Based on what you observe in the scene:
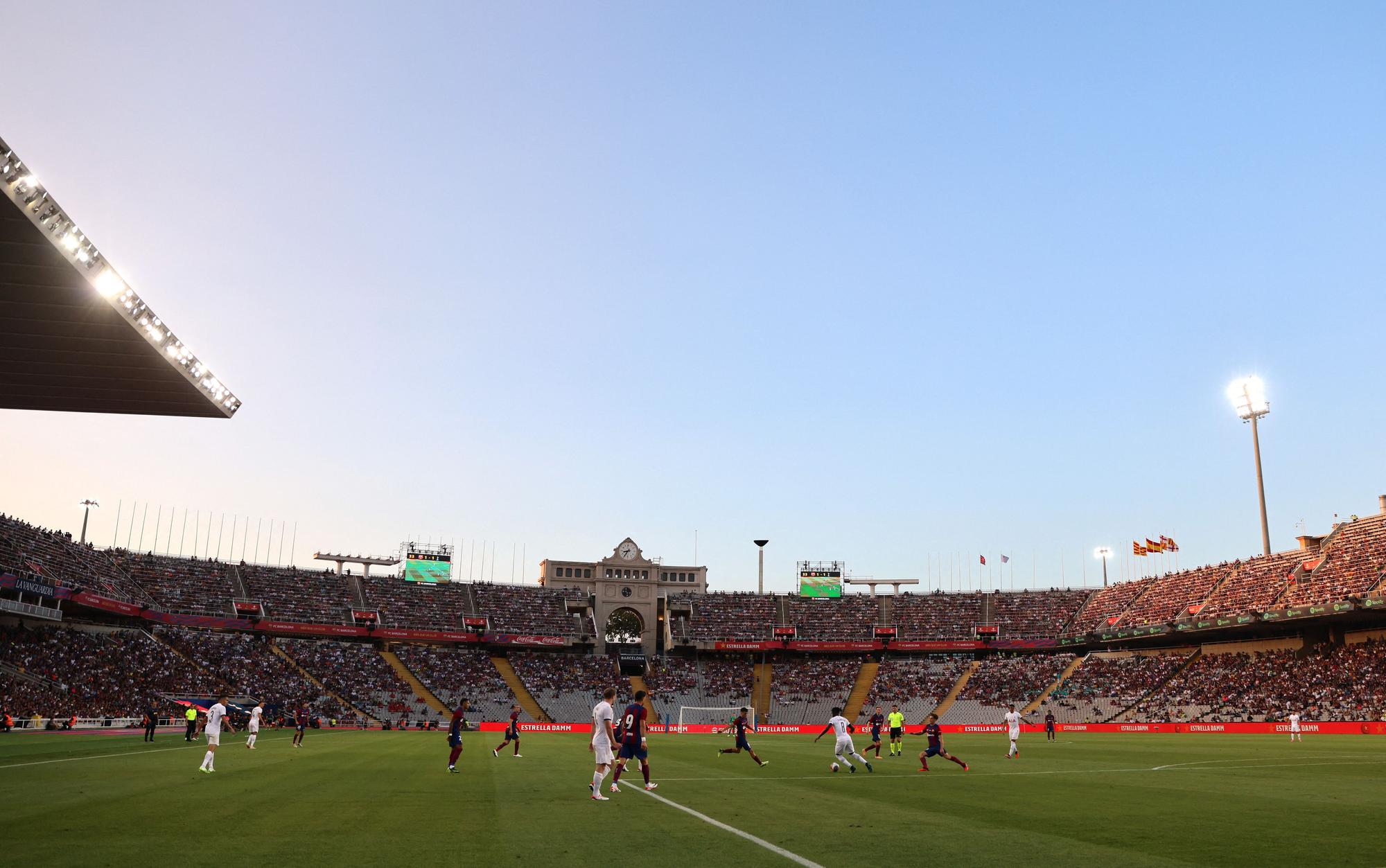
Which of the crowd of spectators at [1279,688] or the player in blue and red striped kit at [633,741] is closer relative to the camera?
the player in blue and red striped kit at [633,741]

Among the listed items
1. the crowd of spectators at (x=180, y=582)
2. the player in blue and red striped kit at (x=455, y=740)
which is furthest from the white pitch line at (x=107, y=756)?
the crowd of spectators at (x=180, y=582)

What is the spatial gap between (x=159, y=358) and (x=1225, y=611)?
2862 inches

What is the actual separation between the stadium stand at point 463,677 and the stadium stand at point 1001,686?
33.0m

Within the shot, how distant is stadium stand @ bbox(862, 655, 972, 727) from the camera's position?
272 feet

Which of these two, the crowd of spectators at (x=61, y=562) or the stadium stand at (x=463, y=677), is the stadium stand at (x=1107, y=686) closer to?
the stadium stand at (x=463, y=677)

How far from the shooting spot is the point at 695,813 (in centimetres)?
1566

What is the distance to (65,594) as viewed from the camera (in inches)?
2446

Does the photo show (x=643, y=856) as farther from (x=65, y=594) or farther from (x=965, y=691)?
(x=965, y=691)

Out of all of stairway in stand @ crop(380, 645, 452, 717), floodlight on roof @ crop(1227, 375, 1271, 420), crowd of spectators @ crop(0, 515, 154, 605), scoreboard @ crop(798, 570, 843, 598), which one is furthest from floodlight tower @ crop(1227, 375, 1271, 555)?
crowd of spectators @ crop(0, 515, 154, 605)

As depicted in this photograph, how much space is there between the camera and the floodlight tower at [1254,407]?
240 ft

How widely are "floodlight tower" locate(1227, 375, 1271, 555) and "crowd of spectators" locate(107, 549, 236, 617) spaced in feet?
279

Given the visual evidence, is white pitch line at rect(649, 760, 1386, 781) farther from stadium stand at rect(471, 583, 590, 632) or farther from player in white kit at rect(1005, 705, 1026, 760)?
stadium stand at rect(471, 583, 590, 632)

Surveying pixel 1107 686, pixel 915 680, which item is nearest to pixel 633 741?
pixel 1107 686

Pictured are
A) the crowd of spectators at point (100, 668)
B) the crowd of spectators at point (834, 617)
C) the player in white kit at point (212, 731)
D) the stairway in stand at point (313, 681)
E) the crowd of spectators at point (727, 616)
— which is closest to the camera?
the player in white kit at point (212, 731)
